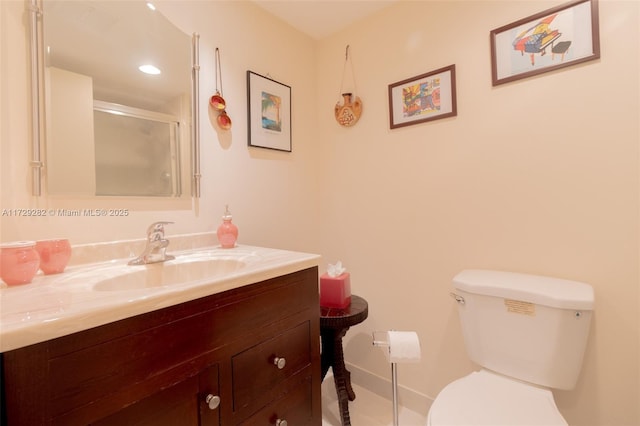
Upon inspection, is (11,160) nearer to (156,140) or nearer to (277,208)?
(156,140)

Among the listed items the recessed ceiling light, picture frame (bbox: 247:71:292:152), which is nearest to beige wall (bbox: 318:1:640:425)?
picture frame (bbox: 247:71:292:152)

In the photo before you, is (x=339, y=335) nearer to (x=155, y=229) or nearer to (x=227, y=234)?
(x=227, y=234)

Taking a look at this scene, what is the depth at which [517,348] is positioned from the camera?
3.41 ft

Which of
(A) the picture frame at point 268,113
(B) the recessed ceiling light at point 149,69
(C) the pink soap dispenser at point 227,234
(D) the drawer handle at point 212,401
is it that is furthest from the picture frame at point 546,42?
(D) the drawer handle at point 212,401

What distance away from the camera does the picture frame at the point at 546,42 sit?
3.47 ft

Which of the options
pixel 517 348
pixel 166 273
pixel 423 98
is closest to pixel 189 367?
pixel 166 273

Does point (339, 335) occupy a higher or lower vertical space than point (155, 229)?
lower

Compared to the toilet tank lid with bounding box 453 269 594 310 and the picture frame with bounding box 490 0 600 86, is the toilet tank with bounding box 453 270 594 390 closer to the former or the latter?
the toilet tank lid with bounding box 453 269 594 310

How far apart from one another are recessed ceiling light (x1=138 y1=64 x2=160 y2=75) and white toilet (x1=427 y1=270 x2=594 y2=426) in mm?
1501

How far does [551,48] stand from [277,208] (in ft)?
4.63

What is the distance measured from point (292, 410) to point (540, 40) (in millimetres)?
1672

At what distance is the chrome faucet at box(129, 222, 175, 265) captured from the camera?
3.31ft

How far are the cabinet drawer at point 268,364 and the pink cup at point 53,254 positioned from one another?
0.61 m

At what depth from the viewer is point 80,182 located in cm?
97
